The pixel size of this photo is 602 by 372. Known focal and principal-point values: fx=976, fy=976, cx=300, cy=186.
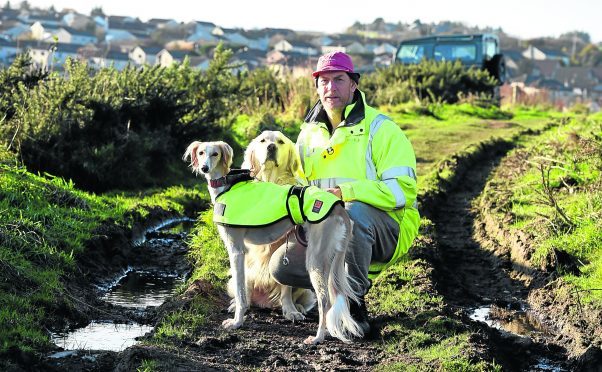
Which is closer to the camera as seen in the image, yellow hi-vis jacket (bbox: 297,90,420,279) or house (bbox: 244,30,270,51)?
yellow hi-vis jacket (bbox: 297,90,420,279)

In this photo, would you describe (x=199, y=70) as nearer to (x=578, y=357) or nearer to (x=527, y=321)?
(x=527, y=321)

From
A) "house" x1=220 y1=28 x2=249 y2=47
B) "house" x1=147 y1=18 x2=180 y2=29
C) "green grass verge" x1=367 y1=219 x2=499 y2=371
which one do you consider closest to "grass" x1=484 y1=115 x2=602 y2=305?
"green grass verge" x1=367 y1=219 x2=499 y2=371

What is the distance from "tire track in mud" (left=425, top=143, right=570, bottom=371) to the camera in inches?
271

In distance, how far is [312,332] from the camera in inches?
278

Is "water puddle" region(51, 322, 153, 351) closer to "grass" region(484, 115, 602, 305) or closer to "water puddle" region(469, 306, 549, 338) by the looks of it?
"water puddle" region(469, 306, 549, 338)

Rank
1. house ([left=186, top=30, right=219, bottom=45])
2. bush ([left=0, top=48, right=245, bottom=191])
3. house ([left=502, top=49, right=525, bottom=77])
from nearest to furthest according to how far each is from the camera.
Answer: bush ([left=0, top=48, right=245, bottom=191])
house ([left=502, top=49, right=525, bottom=77])
house ([left=186, top=30, right=219, bottom=45])

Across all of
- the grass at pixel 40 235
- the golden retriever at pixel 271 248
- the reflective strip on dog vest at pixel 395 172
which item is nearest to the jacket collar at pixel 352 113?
the golden retriever at pixel 271 248

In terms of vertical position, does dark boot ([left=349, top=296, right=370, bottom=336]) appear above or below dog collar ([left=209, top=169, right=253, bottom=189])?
below

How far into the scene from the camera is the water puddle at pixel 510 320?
304 inches

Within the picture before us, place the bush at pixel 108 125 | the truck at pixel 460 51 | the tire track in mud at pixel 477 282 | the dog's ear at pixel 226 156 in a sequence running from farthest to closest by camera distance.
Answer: the truck at pixel 460 51 < the bush at pixel 108 125 < the dog's ear at pixel 226 156 < the tire track in mud at pixel 477 282

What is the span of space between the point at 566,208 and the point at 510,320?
325 centimetres

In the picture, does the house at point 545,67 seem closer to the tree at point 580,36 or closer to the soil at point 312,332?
the tree at point 580,36

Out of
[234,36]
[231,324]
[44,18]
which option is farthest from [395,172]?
[44,18]

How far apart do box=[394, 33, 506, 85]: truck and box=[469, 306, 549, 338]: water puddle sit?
23571 millimetres
